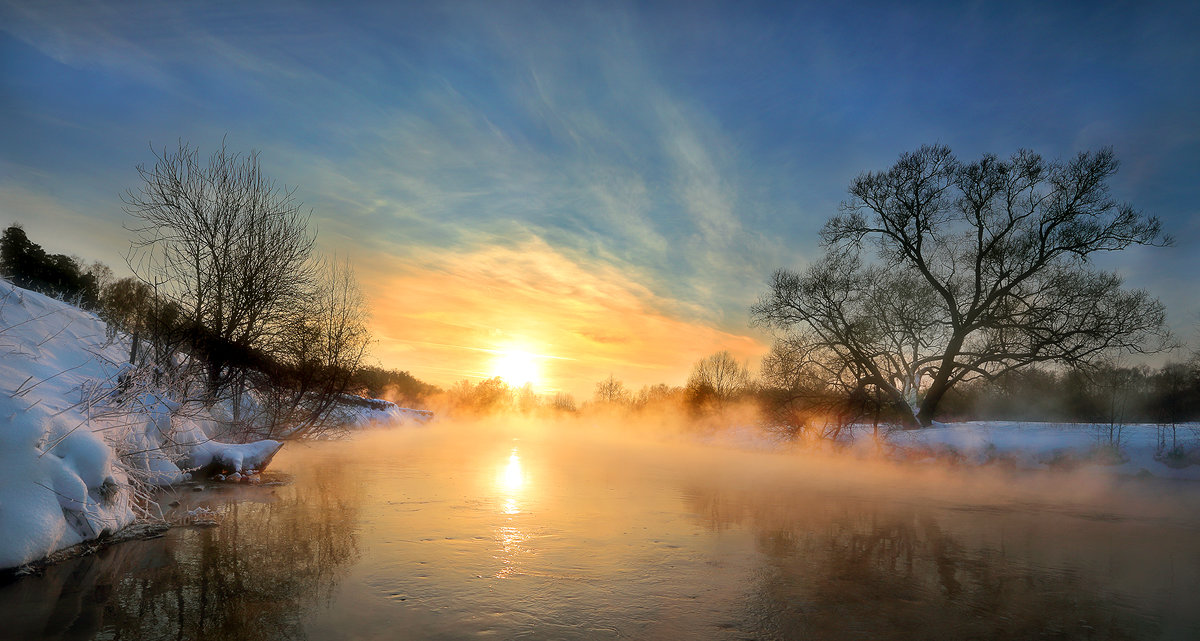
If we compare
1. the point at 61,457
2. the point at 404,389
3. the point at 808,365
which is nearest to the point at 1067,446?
the point at 808,365

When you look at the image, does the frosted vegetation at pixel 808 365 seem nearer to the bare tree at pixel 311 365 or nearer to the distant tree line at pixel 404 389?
the bare tree at pixel 311 365

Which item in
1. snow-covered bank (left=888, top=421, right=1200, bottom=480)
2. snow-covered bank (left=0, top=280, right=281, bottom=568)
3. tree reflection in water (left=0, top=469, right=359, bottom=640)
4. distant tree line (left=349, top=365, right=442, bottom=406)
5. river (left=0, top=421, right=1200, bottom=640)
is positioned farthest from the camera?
distant tree line (left=349, top=365, right=442, bottom=406)

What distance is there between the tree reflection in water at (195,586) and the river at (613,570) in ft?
0.08

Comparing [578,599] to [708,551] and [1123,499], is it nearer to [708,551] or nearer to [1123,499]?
[708,551]

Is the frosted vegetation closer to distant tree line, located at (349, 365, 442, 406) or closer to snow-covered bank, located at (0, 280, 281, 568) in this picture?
snow-covered bank, located at (0, 280, 281, 568)

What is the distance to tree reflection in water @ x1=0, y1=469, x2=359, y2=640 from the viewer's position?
4098mm

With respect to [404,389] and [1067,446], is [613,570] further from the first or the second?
[404,389]

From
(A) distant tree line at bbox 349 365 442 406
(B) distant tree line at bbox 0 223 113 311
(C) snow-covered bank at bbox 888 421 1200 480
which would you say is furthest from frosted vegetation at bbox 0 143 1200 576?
(A) distant tree line at bbox 349 365 442 406

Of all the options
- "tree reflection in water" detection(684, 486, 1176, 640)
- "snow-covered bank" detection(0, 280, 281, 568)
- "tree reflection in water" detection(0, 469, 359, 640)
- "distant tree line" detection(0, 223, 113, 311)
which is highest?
"distant tree line" detection(0, 223, 113, 311)

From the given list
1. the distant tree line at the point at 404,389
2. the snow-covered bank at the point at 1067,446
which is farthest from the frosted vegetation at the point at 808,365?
the distant tree line at the point at 404,389

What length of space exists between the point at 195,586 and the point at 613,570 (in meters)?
3.77

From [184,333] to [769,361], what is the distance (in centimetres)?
1976

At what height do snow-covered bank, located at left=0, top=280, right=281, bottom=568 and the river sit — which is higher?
snow-covered bank, located at left=0, top=280, right=281, bottom=568

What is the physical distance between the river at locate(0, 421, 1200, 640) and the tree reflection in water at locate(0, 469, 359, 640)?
2 centimetres
